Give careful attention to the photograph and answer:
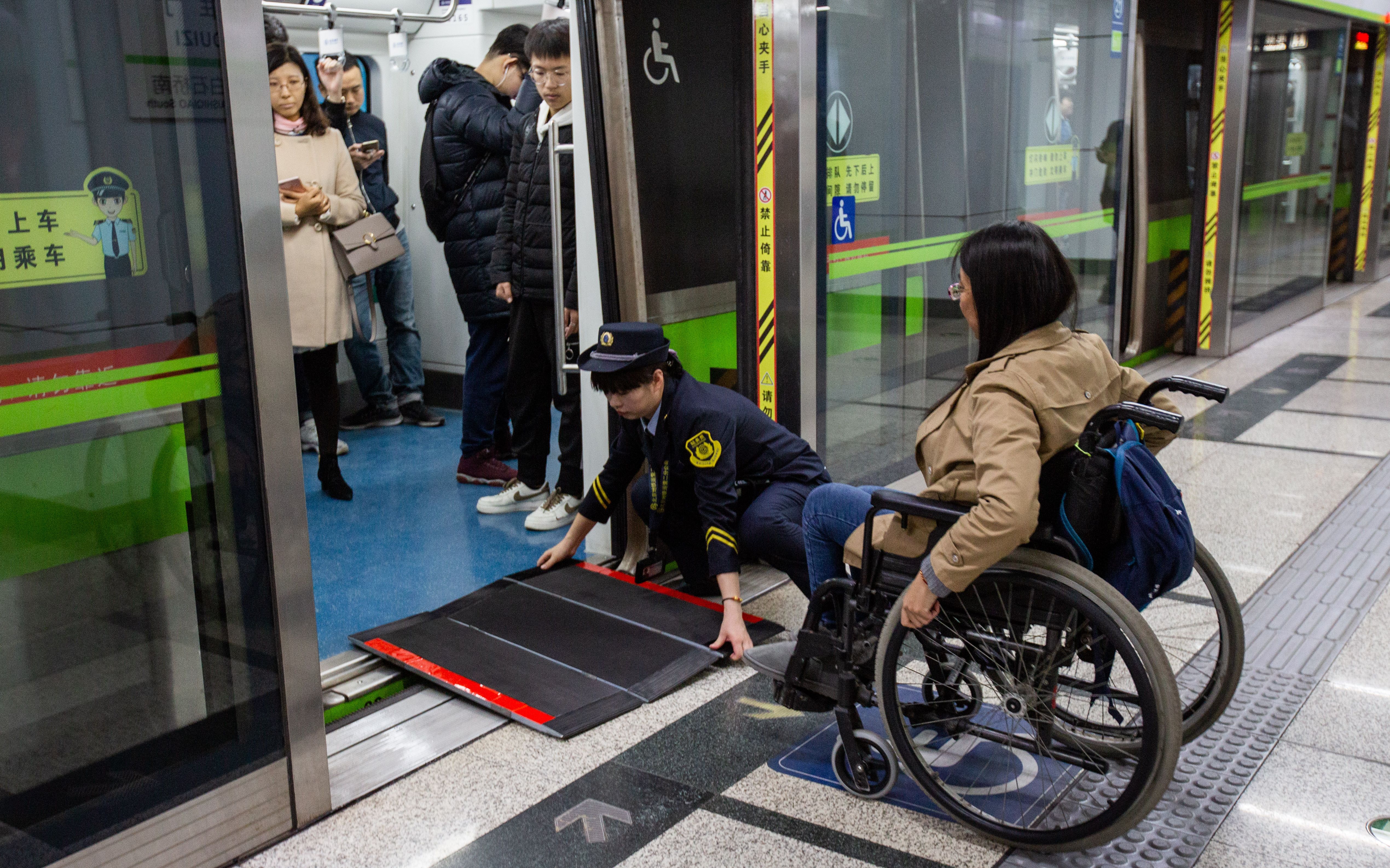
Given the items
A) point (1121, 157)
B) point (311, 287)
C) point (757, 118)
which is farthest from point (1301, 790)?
point (1121, 157)

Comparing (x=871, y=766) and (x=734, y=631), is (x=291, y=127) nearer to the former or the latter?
(x=734, y=631)

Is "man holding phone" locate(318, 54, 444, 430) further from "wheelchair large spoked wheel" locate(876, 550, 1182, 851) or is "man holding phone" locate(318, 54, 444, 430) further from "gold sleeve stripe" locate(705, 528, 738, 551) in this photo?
"wheelchair large spoked wheel" locate(876, 550, 1182, 851)

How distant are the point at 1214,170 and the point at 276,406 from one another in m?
6.78

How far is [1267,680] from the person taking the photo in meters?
3.10

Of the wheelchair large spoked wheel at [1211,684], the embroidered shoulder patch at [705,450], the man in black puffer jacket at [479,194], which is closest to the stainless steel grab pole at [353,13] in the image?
the man in black puffer jacket at [479,194]

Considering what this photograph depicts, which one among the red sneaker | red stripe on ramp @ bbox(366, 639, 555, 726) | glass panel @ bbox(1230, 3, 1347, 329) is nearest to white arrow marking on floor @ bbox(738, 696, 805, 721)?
red stripe on ramp @ bbox(366, 639, 555, 726)

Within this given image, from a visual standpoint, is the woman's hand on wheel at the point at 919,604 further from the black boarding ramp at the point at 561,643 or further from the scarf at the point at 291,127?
the scarf at the point at 291,127

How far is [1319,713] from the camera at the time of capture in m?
2.92

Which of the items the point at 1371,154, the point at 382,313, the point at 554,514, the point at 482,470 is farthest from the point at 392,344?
the point at 1371,154

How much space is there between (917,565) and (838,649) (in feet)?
0.88

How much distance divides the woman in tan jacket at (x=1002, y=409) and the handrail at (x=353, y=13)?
11.4 ft

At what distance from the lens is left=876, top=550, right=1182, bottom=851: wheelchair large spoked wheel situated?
210 cm

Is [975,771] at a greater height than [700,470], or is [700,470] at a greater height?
[700,470]

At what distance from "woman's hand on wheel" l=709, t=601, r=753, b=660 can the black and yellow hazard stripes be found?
0.15 meters
